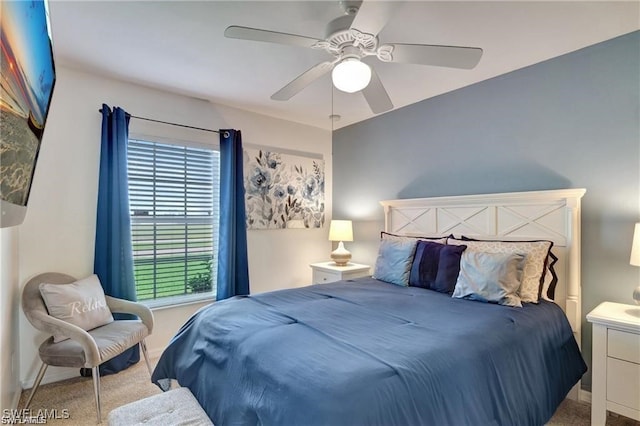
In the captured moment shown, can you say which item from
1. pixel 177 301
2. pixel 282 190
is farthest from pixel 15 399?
pixel 282 190

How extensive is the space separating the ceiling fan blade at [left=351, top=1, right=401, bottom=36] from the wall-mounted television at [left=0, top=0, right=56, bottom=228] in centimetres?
116

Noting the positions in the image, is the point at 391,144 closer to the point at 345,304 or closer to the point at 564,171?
the point at 564,171

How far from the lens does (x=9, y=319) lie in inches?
83.7

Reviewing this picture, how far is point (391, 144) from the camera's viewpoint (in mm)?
3844

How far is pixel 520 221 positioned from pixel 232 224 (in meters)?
2.69

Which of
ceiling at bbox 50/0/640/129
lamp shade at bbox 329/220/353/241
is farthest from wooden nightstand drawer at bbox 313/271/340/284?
ceiling at bbox 50/0/640/129

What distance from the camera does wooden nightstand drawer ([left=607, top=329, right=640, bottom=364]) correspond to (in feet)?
6.06

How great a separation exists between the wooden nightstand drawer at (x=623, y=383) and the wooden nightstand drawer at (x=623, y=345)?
1.3 inches

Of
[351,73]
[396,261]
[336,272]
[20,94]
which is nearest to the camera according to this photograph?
[20,94]

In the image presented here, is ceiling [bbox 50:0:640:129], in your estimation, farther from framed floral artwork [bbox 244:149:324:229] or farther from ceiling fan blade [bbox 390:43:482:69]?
framed floral artwork [bbox 244:149:324:229]

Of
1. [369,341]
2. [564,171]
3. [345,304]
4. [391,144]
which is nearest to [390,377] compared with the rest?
[369,341]

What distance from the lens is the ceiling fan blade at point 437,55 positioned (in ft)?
5.56

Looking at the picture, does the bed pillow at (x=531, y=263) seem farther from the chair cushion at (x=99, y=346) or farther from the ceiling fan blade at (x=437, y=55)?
the chair cushion at (x=99, y=346)

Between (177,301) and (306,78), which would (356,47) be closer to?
(306,78)
